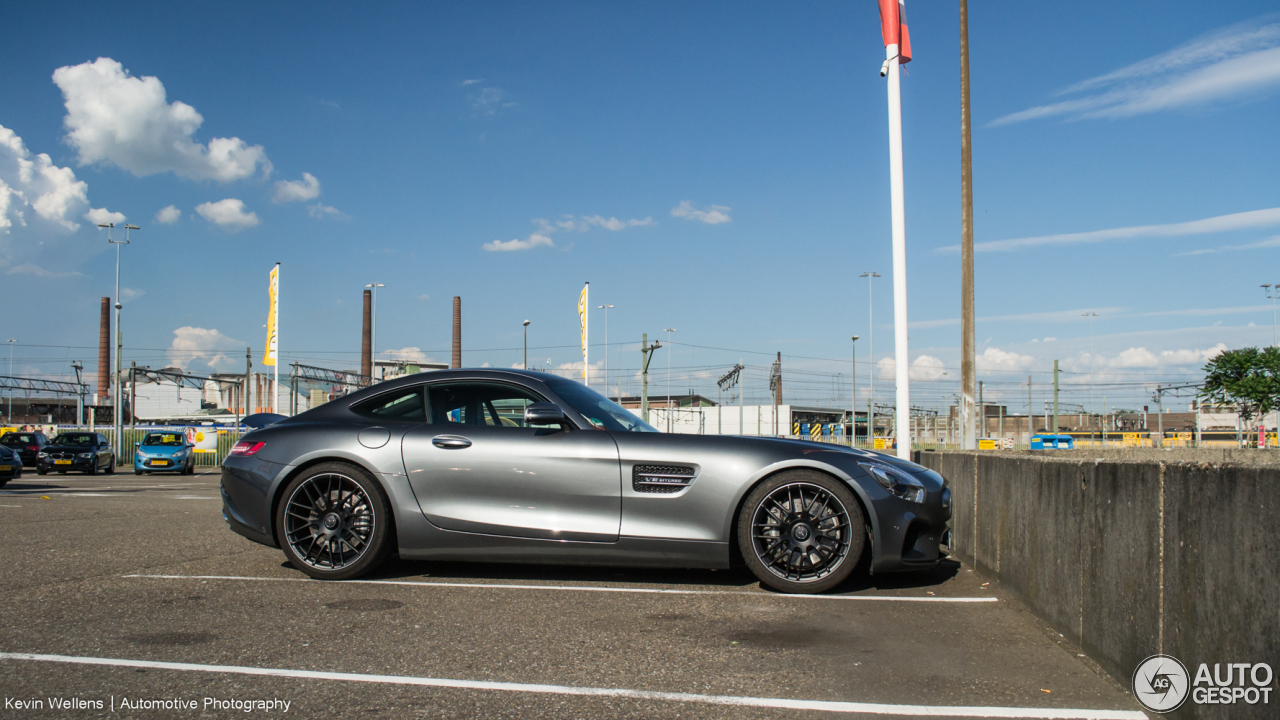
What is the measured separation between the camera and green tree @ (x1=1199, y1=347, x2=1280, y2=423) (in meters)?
40.6

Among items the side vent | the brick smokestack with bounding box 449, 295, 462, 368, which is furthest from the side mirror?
the brick smokestack with bounding box 449, 295, 462, 368

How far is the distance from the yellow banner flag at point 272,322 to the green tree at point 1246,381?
43.6 m

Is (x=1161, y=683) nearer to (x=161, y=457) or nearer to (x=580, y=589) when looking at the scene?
(x=580, y=589)

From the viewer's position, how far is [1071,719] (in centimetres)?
287

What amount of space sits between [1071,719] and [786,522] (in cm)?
219

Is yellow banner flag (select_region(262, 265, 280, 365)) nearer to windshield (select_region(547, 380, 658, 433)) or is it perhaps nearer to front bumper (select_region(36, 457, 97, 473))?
front bumper (select_region(36, 457, 97, 473))

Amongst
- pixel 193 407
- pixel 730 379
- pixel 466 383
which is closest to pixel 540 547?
pixel 466 383

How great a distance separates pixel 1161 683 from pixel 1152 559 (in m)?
0.42

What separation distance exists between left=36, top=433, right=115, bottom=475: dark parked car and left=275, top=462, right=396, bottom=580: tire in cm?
2616

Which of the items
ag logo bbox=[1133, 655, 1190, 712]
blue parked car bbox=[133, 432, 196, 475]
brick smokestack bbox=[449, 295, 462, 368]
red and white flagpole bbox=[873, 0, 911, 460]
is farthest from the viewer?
brick smokestack bbox=[449, 295, 462, 368]

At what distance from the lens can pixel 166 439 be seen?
87.5 ft

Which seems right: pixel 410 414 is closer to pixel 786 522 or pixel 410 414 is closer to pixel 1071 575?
pixel 786 522

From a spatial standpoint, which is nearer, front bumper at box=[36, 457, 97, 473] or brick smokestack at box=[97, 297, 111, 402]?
front bumper at box=[36, 457, 97, 473]

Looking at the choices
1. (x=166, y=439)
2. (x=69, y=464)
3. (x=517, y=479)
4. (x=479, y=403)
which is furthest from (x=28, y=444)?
(x=517, y=479)
